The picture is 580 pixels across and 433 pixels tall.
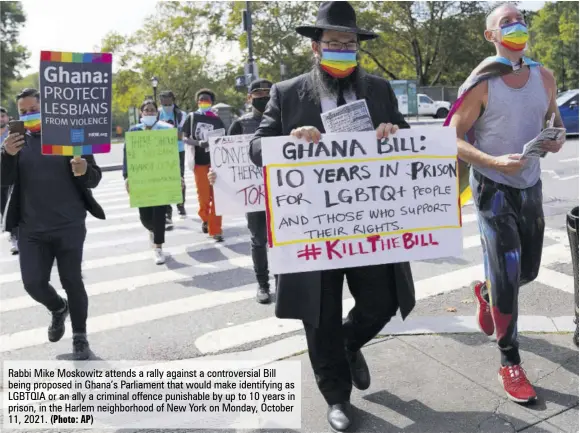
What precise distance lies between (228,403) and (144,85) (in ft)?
136

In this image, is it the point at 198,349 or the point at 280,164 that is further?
the point at 198,349

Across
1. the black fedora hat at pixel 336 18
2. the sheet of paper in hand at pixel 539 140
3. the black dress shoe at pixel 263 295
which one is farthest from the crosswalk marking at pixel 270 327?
the black fedora hat at pixel 336 18

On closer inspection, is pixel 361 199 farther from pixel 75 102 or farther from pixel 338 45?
pixel 75 102

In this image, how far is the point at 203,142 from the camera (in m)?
7.77

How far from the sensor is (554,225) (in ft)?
25.0

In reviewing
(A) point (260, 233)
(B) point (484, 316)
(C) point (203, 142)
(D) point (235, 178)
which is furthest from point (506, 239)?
(C) point (203, 142)

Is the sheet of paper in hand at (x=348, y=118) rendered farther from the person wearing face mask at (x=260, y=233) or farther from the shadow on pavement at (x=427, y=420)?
the person wearing face mask at (x=260, y=233)

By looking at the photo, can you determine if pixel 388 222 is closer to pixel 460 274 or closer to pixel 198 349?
pixel 198 349

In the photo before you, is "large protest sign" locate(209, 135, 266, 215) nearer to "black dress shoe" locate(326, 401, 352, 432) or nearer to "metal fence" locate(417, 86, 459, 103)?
"black dress shoe" locate(326, 401, 352, 432)

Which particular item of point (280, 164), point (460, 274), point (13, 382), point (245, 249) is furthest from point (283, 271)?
point (245, 249)

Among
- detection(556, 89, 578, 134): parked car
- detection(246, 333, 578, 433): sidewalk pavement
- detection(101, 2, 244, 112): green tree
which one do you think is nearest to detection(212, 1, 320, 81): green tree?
detection(101, 2, 244, 112): green tree

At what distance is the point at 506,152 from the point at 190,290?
351 centimetres

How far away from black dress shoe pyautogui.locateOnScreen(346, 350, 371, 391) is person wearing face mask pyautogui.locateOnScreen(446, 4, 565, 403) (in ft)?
2.56

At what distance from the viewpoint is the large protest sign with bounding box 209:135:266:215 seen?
537 centimetres
